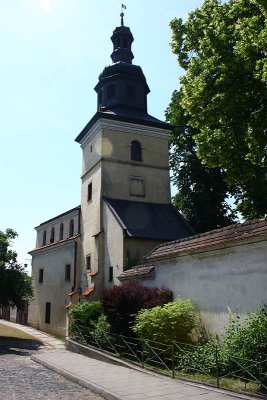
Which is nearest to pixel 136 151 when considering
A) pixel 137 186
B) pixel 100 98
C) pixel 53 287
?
pixel 137 186

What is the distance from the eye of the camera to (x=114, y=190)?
1050 inches

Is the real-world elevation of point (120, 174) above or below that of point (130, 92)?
below

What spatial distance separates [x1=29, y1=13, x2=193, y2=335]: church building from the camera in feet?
80.0

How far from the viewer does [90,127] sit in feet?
94.3

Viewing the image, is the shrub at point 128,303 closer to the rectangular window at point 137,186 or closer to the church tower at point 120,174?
the church tower at point 120,174

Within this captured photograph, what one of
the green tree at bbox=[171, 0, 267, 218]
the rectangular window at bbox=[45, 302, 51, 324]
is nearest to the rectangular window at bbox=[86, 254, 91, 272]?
the rectangular window at bbox=[45, 302, 51, 324]

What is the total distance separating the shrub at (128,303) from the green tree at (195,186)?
14.5 meters

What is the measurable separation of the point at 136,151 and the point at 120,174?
2.27 meters

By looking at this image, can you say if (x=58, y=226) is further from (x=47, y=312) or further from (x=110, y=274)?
(x=110, y=274)

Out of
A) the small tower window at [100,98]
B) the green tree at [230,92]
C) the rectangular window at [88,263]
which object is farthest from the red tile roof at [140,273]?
the small tower window at [100,98]

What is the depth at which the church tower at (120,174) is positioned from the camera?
24.2 meters

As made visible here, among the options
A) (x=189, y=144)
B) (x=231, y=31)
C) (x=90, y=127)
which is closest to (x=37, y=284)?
(x=90, y=127)

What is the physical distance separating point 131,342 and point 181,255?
372 centimetres

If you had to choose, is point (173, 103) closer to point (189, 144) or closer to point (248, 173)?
point (189, 144)
